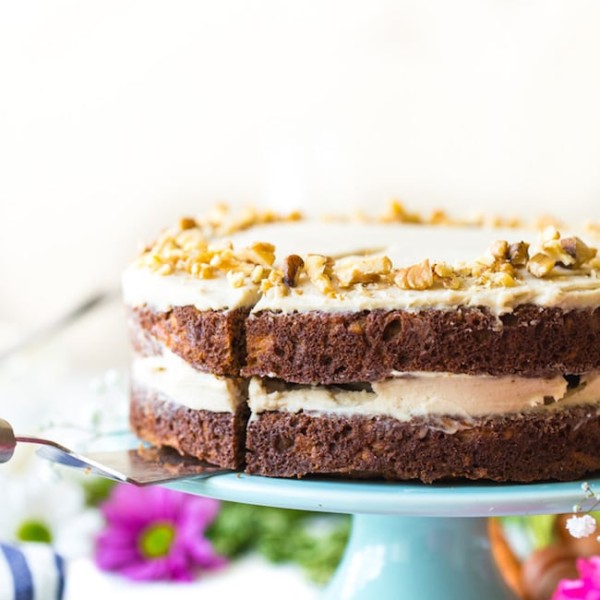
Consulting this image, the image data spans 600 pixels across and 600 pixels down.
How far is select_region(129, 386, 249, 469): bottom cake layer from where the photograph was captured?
1664 mm

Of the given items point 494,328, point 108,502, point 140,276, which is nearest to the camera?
point 494,328

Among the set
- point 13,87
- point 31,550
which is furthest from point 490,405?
point 13,87

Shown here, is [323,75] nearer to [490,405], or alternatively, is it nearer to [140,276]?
[140,276]

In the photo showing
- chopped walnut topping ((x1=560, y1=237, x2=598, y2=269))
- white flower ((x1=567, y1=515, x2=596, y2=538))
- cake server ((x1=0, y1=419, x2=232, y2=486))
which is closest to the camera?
white flower ((x1=567, y1=515, x2=596, y2=538))

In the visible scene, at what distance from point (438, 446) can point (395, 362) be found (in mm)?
150

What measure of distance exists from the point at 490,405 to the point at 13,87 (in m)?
2.64

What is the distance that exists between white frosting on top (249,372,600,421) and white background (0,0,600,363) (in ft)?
6.52

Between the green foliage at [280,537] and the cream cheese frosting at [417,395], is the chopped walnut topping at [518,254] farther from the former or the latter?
the green foliage at [280,537]

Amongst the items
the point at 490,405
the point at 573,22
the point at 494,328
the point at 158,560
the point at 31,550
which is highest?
the point at 573,22

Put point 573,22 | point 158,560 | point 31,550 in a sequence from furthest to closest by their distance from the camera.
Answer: point 573,22 → point 158,560 → point 31,550

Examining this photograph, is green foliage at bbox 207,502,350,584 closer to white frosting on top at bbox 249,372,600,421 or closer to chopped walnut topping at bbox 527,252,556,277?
white frosting on top at bbox 249,372,600,421

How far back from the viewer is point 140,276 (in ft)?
5.88

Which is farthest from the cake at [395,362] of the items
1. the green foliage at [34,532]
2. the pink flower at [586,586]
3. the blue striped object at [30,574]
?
the green foliage at [34,532]

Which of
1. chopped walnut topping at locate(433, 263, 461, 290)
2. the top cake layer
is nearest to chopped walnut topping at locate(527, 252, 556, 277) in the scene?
the top cake layer
